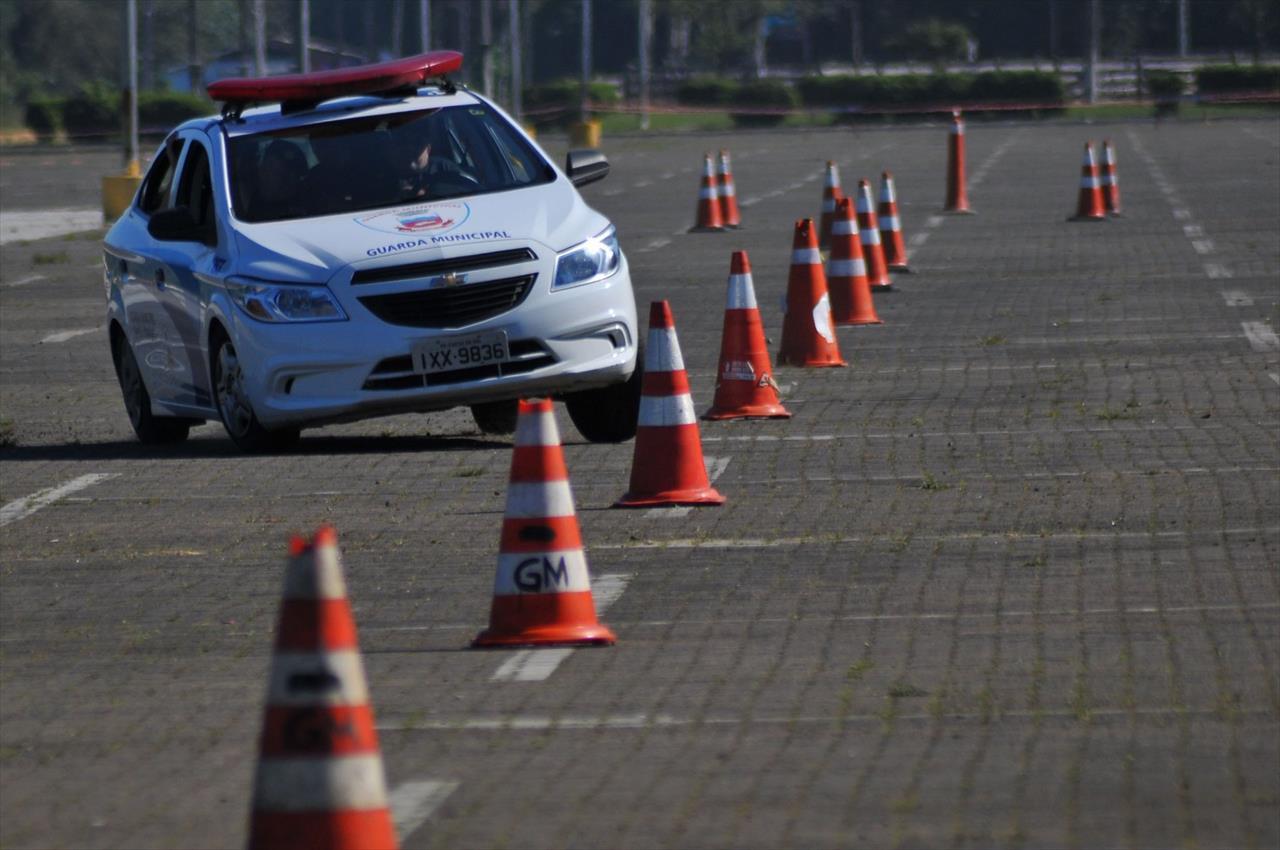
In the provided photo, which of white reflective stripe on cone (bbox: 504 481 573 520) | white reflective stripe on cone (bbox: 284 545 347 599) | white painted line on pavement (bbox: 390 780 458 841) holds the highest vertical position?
white reflective stripe on cone (bbox: 284 545 347 599)

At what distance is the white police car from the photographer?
11.2 metres

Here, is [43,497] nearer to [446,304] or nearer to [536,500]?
[446,304]

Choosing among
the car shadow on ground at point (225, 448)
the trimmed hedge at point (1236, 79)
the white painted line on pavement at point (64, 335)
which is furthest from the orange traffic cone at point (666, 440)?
the trimmed hedge at point (1236, 79)

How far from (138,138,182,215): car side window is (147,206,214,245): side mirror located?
908mm

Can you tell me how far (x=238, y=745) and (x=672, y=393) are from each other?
12.7 feet

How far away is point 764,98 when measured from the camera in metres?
85.8

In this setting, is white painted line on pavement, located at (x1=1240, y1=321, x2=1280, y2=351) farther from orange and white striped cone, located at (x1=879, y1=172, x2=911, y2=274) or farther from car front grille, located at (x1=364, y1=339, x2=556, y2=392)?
orange and white striped cone, located at (x1=879, y1=172, x2=911, y2=274)

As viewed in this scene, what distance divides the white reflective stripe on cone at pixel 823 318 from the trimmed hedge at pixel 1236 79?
69.7 metres

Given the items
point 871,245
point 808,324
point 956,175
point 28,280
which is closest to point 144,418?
point 808,324

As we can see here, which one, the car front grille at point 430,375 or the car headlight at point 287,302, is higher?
the car headlight at point 287,302

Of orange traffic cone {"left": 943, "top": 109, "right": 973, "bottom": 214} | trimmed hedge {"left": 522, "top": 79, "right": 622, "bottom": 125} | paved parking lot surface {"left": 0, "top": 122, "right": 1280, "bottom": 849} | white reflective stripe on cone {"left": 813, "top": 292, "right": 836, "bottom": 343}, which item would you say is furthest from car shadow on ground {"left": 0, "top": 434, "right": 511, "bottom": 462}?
trimmed hedge {"left": 522, "top": 79, "right": 622, "bottom": 125}

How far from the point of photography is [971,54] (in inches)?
4483

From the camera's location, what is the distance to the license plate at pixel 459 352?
11.1 meters

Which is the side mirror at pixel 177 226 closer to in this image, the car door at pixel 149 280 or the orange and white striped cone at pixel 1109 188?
the car door at pixel 149 280
